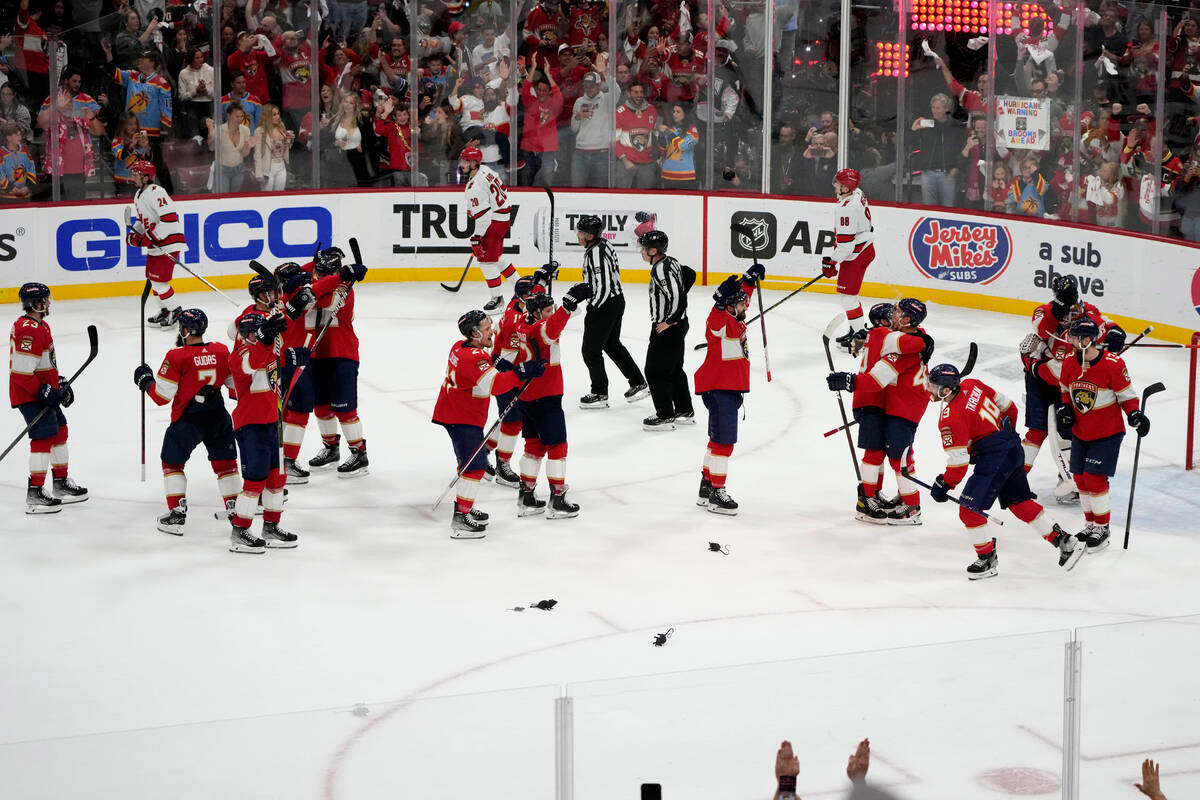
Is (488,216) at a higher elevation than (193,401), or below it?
higher

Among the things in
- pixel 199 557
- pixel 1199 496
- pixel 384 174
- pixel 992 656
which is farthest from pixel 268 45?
Result: pixel 992 656

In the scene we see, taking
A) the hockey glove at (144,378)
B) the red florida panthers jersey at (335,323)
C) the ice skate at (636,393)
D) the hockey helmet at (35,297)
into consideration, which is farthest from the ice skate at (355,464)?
the ice skate at (636,393)

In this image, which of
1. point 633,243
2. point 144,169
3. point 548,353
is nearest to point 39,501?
point 548,353

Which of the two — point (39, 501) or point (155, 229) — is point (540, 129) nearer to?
point (155, 229)

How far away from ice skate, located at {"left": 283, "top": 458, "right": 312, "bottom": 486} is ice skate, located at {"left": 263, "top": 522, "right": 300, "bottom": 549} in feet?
3.74

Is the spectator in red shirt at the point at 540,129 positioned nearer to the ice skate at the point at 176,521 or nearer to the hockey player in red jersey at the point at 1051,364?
the hockey player in red jersey at the point at 1051,364

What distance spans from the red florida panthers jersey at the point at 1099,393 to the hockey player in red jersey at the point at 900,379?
2.43ft

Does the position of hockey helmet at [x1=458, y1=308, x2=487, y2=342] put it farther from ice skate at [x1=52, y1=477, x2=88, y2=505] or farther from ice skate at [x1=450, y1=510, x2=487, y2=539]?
ice skate at [x1=52, y1=477, x2=88, y2=505]

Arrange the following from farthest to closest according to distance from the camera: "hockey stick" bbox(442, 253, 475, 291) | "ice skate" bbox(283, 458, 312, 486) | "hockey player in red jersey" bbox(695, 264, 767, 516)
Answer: "hockey stick" bbox(442, 253, 475, 291) < "ice skate" bbox(283, 458, 312, 486) < "hockey player in red jersey" bbox(695, 264, 767, 516)

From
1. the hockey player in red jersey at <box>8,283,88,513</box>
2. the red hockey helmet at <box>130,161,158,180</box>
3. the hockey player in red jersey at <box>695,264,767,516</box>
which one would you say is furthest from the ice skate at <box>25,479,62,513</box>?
the red hockey helmet at <box>130,161,158,180</box>

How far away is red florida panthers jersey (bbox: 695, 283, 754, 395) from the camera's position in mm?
9188

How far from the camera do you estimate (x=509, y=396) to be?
31.0ft

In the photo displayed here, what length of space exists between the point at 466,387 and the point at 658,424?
8.91ft

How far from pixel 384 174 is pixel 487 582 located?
8522 millimetres
